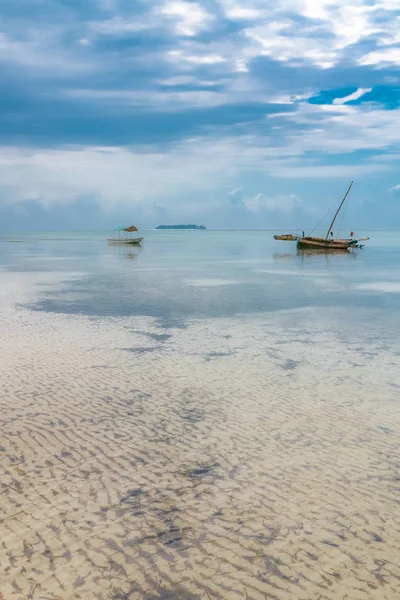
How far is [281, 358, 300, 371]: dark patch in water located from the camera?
648 inches

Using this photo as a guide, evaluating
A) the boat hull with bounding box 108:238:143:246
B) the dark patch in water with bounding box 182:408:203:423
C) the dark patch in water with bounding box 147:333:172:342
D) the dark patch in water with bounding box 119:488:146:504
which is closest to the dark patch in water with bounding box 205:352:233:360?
the dark patch in water with bounding box 147:333:172:342

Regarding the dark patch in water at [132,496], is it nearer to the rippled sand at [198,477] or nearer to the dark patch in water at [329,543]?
the rippled sand at [198,477]

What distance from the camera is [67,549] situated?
7.25 meters

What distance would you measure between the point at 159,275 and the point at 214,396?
36.4m

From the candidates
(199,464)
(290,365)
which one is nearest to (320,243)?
(290,365)

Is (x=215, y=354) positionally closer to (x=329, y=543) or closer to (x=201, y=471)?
(x=201, y=471)

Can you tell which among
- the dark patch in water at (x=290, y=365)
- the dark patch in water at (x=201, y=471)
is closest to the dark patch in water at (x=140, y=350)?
the dark patch in water at (x=290, y=365)

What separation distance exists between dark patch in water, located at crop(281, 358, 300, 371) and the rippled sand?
0.34ft

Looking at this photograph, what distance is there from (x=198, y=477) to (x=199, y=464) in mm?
513

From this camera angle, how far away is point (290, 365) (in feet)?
55.3

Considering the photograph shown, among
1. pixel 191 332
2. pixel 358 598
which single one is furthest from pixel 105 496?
pixel 191 332

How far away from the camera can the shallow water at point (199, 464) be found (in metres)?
6.87

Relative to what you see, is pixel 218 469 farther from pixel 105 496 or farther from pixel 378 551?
pixel 378 551

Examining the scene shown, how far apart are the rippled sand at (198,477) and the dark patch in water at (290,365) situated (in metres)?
0.10
